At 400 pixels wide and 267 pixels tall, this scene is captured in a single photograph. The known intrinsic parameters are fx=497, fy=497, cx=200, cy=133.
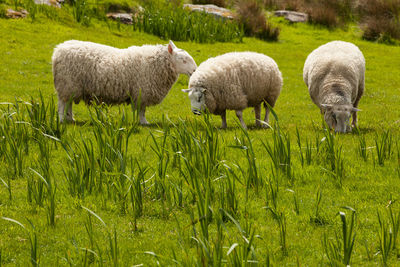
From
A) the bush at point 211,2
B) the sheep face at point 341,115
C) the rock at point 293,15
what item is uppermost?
the bush at point 211,2

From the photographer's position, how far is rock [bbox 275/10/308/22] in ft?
75.7

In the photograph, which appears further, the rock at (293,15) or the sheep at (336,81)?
the rock at (293,15)

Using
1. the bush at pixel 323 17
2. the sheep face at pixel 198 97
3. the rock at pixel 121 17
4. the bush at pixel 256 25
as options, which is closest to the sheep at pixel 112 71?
the sheep face at pixel 198 97

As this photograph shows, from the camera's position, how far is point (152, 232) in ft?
12.4

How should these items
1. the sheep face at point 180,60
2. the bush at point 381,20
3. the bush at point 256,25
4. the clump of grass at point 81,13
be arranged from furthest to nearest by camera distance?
the bush at point 381,20 → the bush at point 256,25 → the clump of grass at point 81,13 → the sheep face at point 180,60

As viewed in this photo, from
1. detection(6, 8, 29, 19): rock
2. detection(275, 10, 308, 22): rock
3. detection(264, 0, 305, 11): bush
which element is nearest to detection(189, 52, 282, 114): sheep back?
A: detection(6, 8, 29, 19): rock

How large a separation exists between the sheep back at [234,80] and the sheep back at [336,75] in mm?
706

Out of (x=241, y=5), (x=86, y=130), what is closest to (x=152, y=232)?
(x=86, y=130)

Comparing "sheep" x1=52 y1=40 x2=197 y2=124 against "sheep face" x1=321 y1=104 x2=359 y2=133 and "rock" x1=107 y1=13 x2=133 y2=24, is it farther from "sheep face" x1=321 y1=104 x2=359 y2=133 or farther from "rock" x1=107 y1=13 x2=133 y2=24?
"rock" x1=107 y1=13 x2=133 y2=24

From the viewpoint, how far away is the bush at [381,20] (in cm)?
2078

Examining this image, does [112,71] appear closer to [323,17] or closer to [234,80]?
[234,80]

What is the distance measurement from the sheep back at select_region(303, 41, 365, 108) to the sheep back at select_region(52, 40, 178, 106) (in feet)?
7.81

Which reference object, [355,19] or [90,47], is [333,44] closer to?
[90,47]

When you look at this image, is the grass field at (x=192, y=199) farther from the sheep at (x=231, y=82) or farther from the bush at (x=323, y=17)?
the bush at (x=323, y=17)
